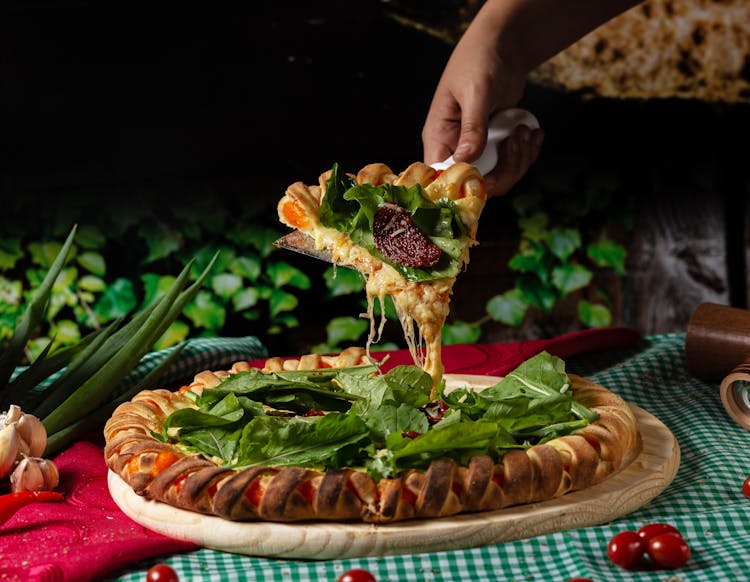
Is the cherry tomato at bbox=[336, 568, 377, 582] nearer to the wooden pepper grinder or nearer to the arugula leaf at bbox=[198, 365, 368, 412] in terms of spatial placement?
the arugula leaf at bbox=[198, 365, 368, 412]

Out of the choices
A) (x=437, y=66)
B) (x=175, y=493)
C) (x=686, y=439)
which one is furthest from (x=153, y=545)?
(x=437, y=66)

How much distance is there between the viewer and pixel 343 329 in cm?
580

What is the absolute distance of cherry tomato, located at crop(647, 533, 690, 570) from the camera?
1963 mm

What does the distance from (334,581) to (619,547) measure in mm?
606

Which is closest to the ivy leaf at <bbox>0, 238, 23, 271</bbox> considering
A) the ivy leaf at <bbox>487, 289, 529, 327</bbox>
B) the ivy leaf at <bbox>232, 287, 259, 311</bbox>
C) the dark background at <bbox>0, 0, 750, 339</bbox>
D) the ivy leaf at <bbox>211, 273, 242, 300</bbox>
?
the dark background at <bbox>0, 0, 750, 339</bbox>

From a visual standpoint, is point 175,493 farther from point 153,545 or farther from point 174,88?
point 174,88

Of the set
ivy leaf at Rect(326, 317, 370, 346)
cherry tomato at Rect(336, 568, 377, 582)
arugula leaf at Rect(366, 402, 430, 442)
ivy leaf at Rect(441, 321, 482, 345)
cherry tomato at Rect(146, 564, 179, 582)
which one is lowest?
ivy leaf at Rect(441, 321, 482, 345)

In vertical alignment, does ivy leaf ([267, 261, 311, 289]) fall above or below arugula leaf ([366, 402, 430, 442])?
below

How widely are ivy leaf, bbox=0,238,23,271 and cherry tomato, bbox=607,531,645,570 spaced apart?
14.1ft

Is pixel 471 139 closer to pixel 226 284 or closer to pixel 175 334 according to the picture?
pixel 226 284

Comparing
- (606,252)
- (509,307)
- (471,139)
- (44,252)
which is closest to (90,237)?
(44,252)

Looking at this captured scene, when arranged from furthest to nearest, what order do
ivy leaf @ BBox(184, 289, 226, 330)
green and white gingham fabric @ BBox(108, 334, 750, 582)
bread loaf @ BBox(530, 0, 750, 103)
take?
bread loaf @ BBox(530, 0, 750, 103)
ivy leaf @ BBox(184, 289, 226, 330)
green and white gingham fabric @ BBox(108, 334, 750, 582)

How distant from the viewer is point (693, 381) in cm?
360

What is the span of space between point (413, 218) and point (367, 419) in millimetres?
702
